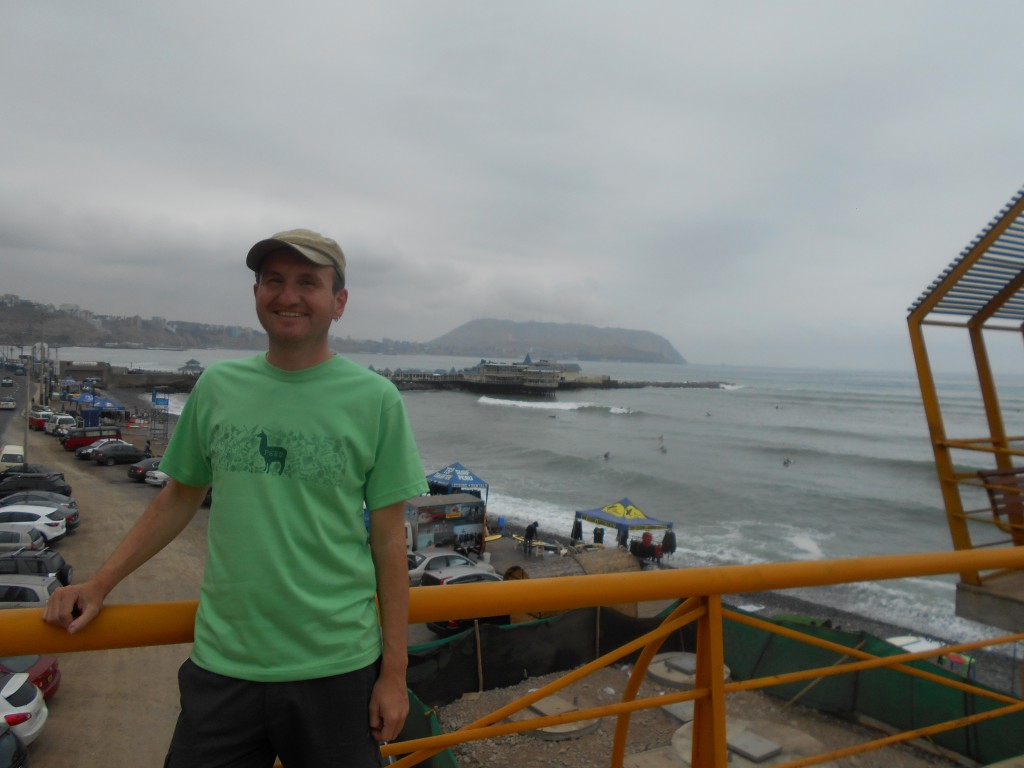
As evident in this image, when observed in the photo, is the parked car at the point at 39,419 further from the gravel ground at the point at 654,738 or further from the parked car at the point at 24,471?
the gravel ground at the point at 654,738

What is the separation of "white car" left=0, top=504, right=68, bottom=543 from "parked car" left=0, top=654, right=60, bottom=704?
885 cm

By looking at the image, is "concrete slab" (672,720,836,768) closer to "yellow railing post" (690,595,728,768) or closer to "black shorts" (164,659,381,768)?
"yellow railing post" (690,595,728,768)

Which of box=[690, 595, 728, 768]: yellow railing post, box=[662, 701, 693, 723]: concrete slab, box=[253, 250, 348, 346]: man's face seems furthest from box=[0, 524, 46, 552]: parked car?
box=[690, 595, 728, 768]: yellow railing post

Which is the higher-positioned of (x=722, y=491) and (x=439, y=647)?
(x=439, y=647)

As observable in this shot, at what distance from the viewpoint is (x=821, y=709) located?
17.8 ft

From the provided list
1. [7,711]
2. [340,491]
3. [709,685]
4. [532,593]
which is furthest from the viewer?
[7,711]

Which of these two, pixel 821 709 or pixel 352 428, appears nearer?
pixel 352 428

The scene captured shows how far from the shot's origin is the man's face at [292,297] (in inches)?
56.5

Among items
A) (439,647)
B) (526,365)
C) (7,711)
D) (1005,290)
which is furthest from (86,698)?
(526,365)

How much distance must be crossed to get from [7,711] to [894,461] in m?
46.0

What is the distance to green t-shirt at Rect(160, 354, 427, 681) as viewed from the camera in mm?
1350

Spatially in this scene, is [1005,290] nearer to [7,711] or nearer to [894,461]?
[7,711]

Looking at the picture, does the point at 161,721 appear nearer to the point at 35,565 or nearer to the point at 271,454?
the point at 35,565

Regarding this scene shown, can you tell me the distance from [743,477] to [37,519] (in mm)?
31258
